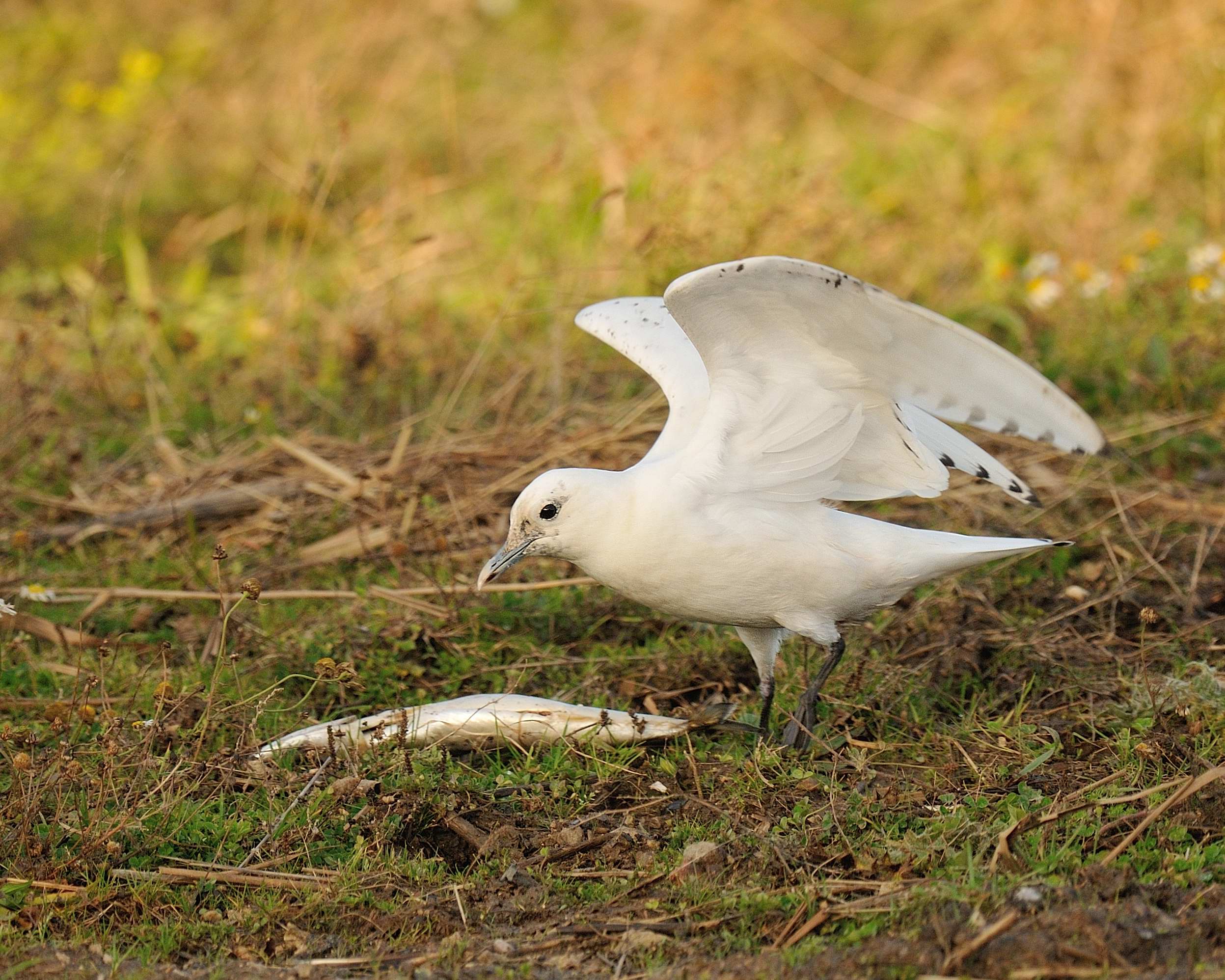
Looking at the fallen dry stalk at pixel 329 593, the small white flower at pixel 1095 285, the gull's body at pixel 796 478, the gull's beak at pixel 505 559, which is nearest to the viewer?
the gull's body at pixel 796 478

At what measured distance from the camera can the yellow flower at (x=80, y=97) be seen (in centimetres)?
775

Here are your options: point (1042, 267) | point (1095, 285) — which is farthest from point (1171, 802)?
point (1042, 267)

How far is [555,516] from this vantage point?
3783 millimetres

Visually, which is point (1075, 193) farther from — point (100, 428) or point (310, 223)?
point (100, 428)

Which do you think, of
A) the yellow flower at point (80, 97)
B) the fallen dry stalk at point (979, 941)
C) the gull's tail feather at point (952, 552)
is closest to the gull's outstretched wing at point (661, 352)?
the gull's tail feather at point (952, 552)

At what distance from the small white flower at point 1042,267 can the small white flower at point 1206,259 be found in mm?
603

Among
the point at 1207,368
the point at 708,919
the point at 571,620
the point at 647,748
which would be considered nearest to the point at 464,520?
the point at 571,620

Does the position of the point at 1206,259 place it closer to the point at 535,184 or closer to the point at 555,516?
the point at 555,516

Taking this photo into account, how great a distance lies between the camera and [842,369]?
369 centimetres

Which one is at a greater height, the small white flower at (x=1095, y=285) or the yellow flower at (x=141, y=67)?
the yellow flower at (x=141, y=67)

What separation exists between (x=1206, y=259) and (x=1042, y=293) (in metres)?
0.75

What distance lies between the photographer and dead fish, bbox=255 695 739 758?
3.78 metres

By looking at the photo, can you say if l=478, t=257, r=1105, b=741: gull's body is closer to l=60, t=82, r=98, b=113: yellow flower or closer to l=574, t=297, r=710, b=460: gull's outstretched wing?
l=574, t=297, r=710, b=460: gull's outstretched wing

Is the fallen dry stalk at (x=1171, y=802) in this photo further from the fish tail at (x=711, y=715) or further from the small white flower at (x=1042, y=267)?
the small white flower at (x=1042, y=267)
